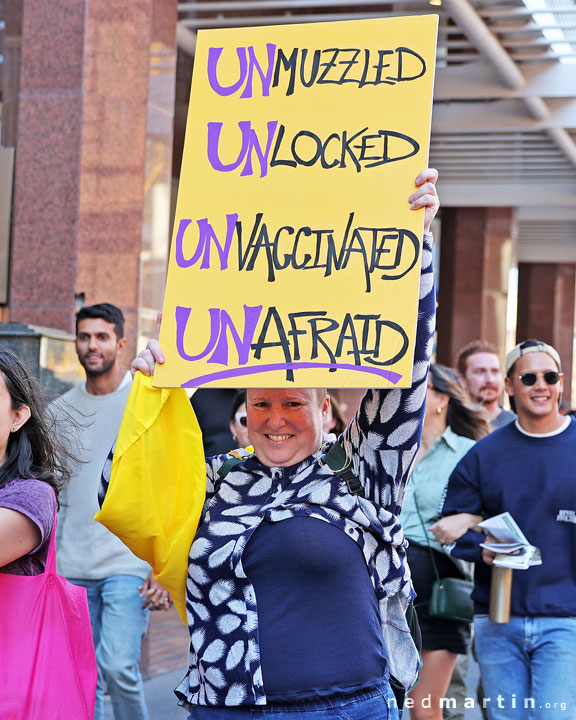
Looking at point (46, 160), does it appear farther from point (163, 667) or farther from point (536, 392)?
point (536, 392)

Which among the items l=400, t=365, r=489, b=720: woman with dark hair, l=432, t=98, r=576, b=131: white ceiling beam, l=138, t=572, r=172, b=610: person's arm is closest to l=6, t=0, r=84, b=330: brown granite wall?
l=138, t=572, r=172, b=610: person's arm

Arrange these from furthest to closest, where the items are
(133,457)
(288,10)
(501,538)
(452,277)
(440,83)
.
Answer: (452,277) → (440,83) → (288,10) → (501,538) → (133,457)

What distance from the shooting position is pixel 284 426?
9.46 feet

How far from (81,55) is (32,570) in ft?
17.5

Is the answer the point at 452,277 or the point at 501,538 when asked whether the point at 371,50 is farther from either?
the point at 452,277

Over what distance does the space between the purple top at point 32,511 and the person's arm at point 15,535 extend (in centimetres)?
1

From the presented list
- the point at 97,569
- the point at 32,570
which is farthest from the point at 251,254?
the point at 97,569

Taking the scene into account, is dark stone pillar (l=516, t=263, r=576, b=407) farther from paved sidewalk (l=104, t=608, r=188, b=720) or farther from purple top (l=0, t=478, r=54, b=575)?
purple top (l=0, t=478, r=54, b=575)

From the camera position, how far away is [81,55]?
24.1 ft

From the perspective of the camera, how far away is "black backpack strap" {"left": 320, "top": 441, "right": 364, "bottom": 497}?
2842 mm

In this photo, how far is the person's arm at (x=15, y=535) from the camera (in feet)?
8.48

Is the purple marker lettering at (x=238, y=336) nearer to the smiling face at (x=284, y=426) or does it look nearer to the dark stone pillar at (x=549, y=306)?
the smiling face at (x=284, y=426)

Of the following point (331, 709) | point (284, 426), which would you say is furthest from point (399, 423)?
point (331, 709)

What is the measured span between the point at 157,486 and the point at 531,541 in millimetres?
2273
